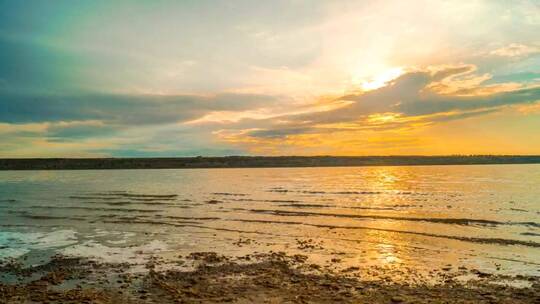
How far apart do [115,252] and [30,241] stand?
596 cm

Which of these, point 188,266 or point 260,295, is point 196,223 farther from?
point 260,295

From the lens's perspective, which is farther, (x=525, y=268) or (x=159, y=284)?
(x=525, y=268)

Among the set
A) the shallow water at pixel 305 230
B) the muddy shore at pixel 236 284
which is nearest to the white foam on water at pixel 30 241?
the shallow water at pixel 305 230

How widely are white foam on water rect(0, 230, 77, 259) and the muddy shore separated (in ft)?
8.52

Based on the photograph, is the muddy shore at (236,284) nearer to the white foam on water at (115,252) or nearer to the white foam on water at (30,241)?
the white foam on water at (115,252)

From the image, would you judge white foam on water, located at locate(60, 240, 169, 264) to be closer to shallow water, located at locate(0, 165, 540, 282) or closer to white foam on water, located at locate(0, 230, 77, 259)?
shallow water, located at locate(0, 165, 540, 282)

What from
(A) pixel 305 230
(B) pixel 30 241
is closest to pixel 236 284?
(A) pixel 305 230

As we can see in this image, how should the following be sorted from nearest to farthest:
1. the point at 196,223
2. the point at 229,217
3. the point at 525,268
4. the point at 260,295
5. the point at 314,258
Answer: the point at 260,295 < the point at 525,268 < the point at 314,258 < the point at 196,223 < the point at 229,217

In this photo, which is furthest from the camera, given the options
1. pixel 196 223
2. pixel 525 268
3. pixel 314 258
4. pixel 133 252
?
pixel 196 223

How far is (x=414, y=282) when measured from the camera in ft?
41.8

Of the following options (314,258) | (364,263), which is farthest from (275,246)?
(364,263)

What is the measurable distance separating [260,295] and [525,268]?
9.62m

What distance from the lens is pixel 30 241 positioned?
2041 cm

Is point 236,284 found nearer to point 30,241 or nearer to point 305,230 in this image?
point 305,230
